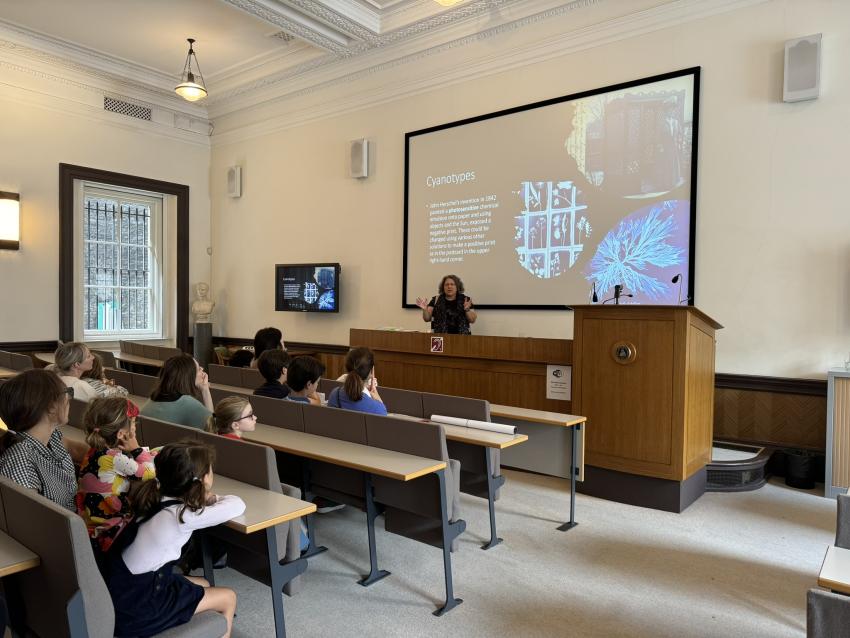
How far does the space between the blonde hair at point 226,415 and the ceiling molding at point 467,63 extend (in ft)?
16.9

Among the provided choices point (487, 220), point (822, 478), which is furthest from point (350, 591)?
point (487, 220)

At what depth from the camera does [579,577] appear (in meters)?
3.16

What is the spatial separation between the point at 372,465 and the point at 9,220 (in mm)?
7600

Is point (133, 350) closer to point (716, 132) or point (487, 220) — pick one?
point (487, 220)

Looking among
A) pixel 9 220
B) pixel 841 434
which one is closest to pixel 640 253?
pixel 841 434

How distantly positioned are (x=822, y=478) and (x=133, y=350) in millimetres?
7918

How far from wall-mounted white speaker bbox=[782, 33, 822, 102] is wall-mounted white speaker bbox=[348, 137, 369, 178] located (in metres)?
4.85

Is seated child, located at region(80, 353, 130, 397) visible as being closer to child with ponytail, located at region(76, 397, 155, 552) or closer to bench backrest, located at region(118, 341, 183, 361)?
child with ponytail, located at region(76, 397, 155, 552)

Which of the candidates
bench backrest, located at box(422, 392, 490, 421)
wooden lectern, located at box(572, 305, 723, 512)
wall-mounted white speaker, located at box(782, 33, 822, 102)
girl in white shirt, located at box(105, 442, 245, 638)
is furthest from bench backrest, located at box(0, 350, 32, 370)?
wall-mounted white speaker, located at box(782, 33, 822, 102)

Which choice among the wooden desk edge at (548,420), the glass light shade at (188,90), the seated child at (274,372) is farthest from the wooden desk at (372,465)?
the glass light shade at (188,90)

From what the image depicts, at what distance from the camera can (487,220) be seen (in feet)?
22.9

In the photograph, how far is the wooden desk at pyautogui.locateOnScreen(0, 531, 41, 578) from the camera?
1743mm

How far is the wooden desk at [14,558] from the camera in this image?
68.6 inches

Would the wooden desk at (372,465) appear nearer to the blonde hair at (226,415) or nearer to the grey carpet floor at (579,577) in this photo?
the grey carpet floor at (579,577)
